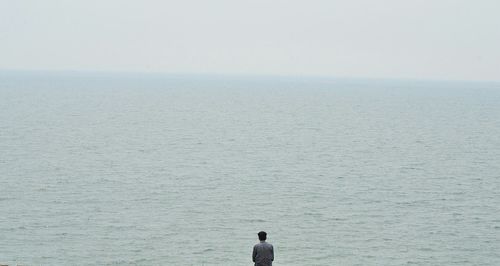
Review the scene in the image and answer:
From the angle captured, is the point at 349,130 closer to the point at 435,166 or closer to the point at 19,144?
the point at 435,166

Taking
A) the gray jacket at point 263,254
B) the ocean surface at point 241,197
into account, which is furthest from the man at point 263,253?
the ocean surface at point 241,197

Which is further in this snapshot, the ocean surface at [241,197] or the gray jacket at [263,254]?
the ocean surface at [241,197]

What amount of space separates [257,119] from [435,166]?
194 feet

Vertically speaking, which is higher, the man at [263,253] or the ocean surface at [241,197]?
the man at [263,253]

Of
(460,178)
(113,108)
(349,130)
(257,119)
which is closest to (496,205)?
(460,178)

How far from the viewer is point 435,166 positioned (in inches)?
2432

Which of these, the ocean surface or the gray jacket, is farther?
the ocean surface

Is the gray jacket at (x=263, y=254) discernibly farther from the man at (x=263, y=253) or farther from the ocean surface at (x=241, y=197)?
the ocean surface at (x=241, y=197)

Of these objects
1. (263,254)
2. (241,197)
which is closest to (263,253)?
(263,254)

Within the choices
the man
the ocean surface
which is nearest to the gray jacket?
the man

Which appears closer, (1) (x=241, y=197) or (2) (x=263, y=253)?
(2) (x=263, y=253)

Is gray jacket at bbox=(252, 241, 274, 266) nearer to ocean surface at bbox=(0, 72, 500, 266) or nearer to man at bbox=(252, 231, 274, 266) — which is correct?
man at bbox=(252, 231, 274, 266)

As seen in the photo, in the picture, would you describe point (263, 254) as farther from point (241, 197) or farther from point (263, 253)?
point (241, 197)

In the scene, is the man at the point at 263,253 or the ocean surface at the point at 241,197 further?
the ocean surface at the point at 241,197
